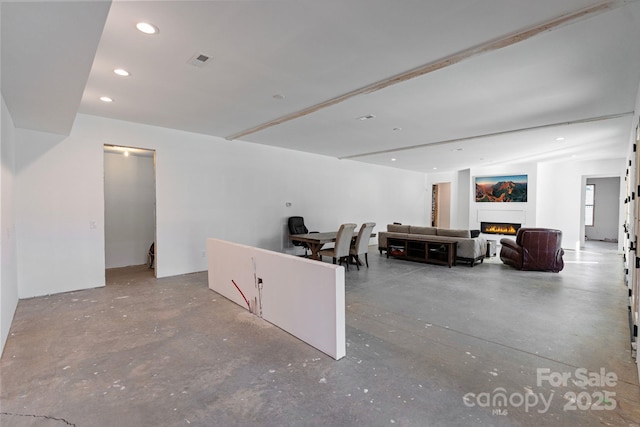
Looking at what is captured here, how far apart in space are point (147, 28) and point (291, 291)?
2599 mm

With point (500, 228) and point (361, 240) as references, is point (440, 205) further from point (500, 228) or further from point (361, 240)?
point (361, 240)

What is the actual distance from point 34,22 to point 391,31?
94.4 inches

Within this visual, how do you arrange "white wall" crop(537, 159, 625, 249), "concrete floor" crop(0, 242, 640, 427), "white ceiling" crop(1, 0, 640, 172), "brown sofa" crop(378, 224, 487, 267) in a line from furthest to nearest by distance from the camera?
"white wall" crop(537, 159, 625, 249) → "brown sofa" crop(378, 224, 487, 267) → "white ceiling" crop(1, 0, 640, 172) → "concrete floor" crop(0, 242, 640, 427)

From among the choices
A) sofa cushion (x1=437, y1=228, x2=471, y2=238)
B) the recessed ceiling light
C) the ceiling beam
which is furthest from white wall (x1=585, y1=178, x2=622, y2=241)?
the recessed ceiling light

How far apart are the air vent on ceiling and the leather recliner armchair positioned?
6379 millimetres

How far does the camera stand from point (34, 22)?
1784 millimetres

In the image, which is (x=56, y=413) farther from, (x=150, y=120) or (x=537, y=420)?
(x=150, y=120)

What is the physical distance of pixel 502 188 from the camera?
399 inches

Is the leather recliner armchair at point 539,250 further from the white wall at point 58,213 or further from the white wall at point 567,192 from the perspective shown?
the white wall at point 58,213

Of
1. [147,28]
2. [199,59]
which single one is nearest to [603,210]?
[199,59]

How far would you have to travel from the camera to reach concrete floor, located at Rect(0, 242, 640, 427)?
193 centimetres

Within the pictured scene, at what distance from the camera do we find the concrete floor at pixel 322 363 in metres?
1.93

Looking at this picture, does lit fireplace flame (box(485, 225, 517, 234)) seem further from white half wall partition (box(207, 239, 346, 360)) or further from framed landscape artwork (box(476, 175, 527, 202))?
white half wall partition (box(207, 239, 346, 360))

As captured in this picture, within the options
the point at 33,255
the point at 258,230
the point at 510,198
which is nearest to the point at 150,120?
the point at 33,255
